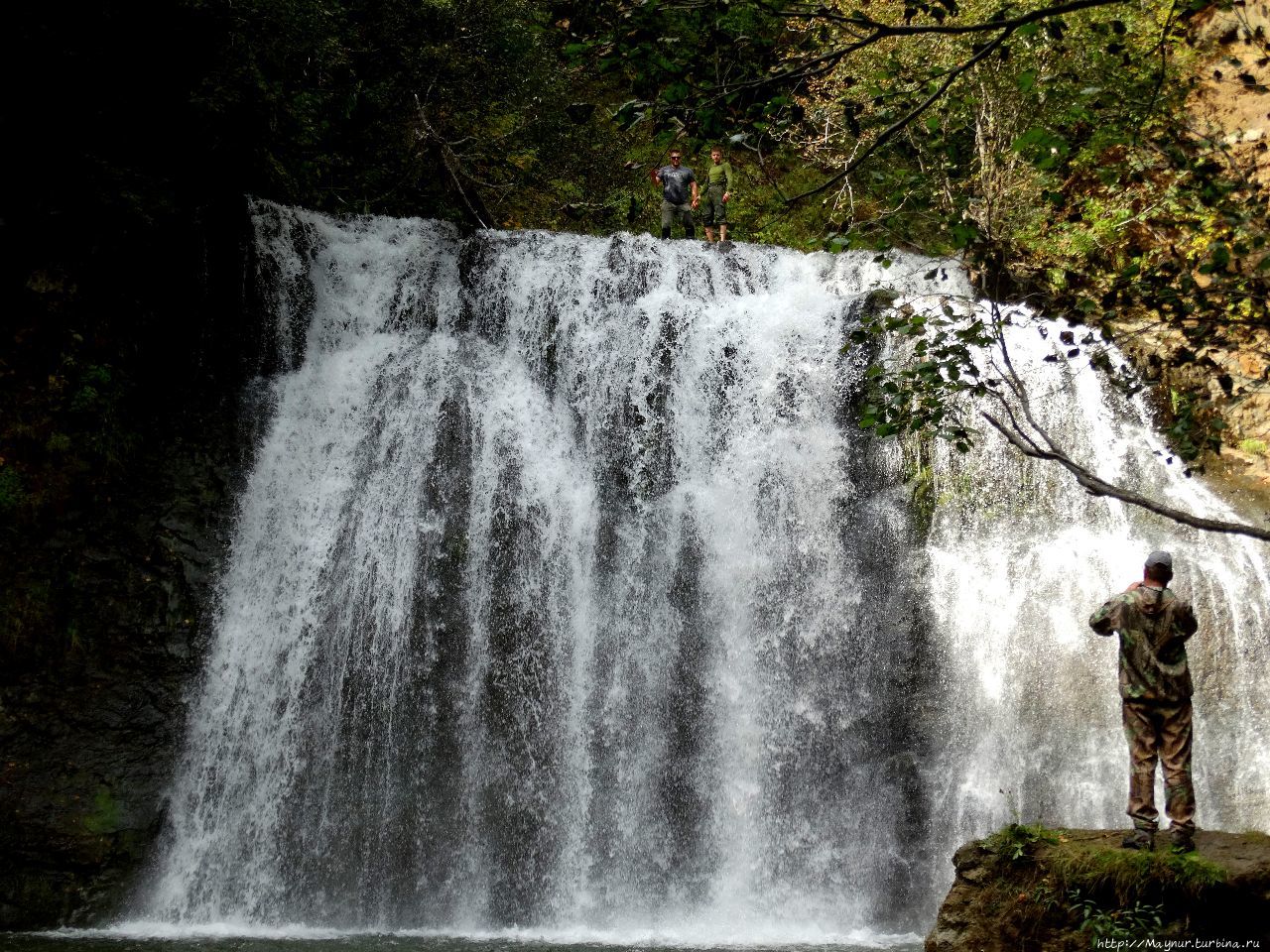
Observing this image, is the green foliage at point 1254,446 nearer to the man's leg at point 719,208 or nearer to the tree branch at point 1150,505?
the man's leg at point 719,208

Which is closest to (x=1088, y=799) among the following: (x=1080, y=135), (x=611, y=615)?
(x=611, y=615)

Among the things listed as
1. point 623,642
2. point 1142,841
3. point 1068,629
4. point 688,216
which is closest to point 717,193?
point 688,216

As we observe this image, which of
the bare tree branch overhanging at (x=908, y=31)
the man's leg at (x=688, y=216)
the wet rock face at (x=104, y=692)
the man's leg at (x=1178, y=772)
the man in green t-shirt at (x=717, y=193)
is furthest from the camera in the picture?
the man's leg at (x=688, y=216)

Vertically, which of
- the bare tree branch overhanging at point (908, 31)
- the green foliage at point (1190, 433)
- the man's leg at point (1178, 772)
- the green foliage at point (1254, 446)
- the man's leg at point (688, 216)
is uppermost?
the man's leg at point (688, 216)

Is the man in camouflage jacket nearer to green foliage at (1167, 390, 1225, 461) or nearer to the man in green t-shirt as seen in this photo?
green foliage at (1167, 390, 1225, 461)

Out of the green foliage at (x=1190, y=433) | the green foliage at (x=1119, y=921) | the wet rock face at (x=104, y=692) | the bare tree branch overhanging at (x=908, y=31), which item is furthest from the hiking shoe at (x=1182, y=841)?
the wet rock face at (x=104, y=692)

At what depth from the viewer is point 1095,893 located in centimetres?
584

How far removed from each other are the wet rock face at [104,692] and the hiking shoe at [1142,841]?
7.72m

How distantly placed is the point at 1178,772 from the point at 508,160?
15.4m

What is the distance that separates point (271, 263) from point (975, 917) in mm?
10126

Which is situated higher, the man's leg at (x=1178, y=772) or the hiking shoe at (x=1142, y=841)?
the man's leg at (x=1178, y=772)

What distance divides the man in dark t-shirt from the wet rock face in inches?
314

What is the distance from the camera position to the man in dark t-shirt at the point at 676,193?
16.1 meters

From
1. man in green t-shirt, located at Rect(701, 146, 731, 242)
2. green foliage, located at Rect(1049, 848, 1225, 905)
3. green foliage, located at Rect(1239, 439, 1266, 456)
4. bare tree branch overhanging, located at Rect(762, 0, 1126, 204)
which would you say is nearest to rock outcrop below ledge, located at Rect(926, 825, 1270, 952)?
green foliage, located at Rect(1049, 848, 1225, 905)
